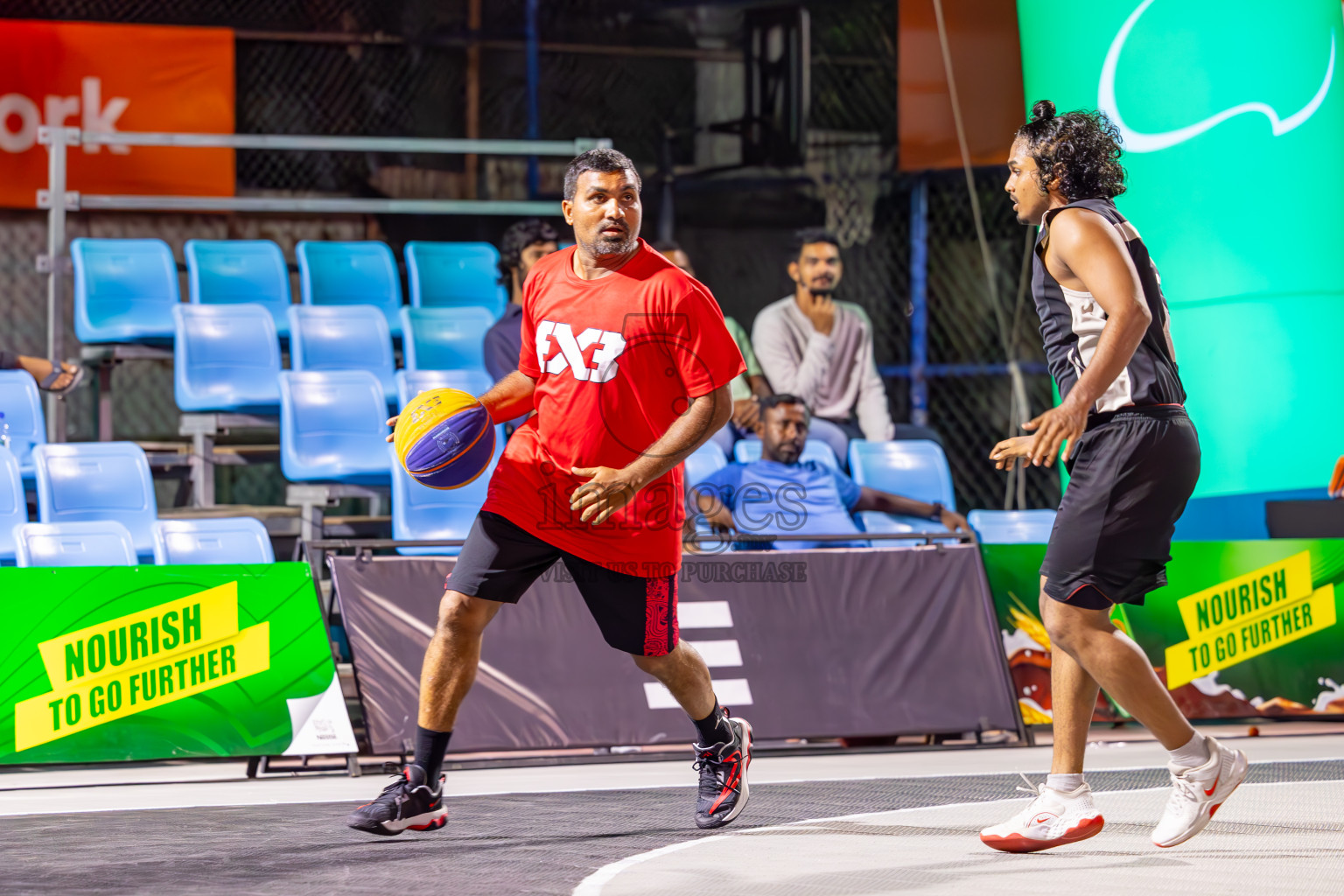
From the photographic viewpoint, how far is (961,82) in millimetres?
12602

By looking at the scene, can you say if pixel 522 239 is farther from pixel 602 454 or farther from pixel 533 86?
pixel 602 454

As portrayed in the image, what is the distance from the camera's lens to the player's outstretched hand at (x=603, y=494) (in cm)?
441

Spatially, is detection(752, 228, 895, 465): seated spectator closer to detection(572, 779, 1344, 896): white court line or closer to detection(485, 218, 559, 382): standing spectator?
detection(485, 218, 559, 382): standing spectator

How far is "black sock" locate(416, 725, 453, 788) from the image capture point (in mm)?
4535

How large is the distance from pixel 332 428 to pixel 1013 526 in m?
4.21

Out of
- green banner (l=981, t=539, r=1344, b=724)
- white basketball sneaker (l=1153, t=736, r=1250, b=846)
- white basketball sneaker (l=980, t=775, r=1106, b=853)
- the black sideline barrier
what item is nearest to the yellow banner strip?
green banner (l=981, t=539, r=1344, b=724)

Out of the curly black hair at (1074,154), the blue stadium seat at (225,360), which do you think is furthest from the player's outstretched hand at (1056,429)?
the blue stadium seat at (225,360)

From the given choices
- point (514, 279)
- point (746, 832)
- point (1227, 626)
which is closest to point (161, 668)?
point (746, 832)

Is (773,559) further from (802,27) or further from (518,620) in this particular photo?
(802,27)

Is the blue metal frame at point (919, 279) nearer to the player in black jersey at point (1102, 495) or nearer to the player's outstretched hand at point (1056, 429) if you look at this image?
the player in black jersey at point (1102, 495)

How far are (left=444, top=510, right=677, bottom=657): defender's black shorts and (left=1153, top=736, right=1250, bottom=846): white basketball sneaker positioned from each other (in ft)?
5.00

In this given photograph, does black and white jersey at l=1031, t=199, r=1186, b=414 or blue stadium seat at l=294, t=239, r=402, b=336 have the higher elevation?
blue stadium seat at l=294, t=239, r=402, b=336

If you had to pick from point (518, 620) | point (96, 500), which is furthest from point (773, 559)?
point (96, 500)

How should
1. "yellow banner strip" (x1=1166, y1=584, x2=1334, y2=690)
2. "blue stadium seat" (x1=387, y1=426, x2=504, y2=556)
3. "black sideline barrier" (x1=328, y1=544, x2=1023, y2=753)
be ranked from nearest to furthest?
"black sideline barrier" (x1=328, y1=544, x2=1023, y2=753)
"yellow banner strip" (x1=1166, y1=584, x2=1334, y2=690)
"blue stadium seat" (x1=387, y1=426, x2=504, y2=556)
